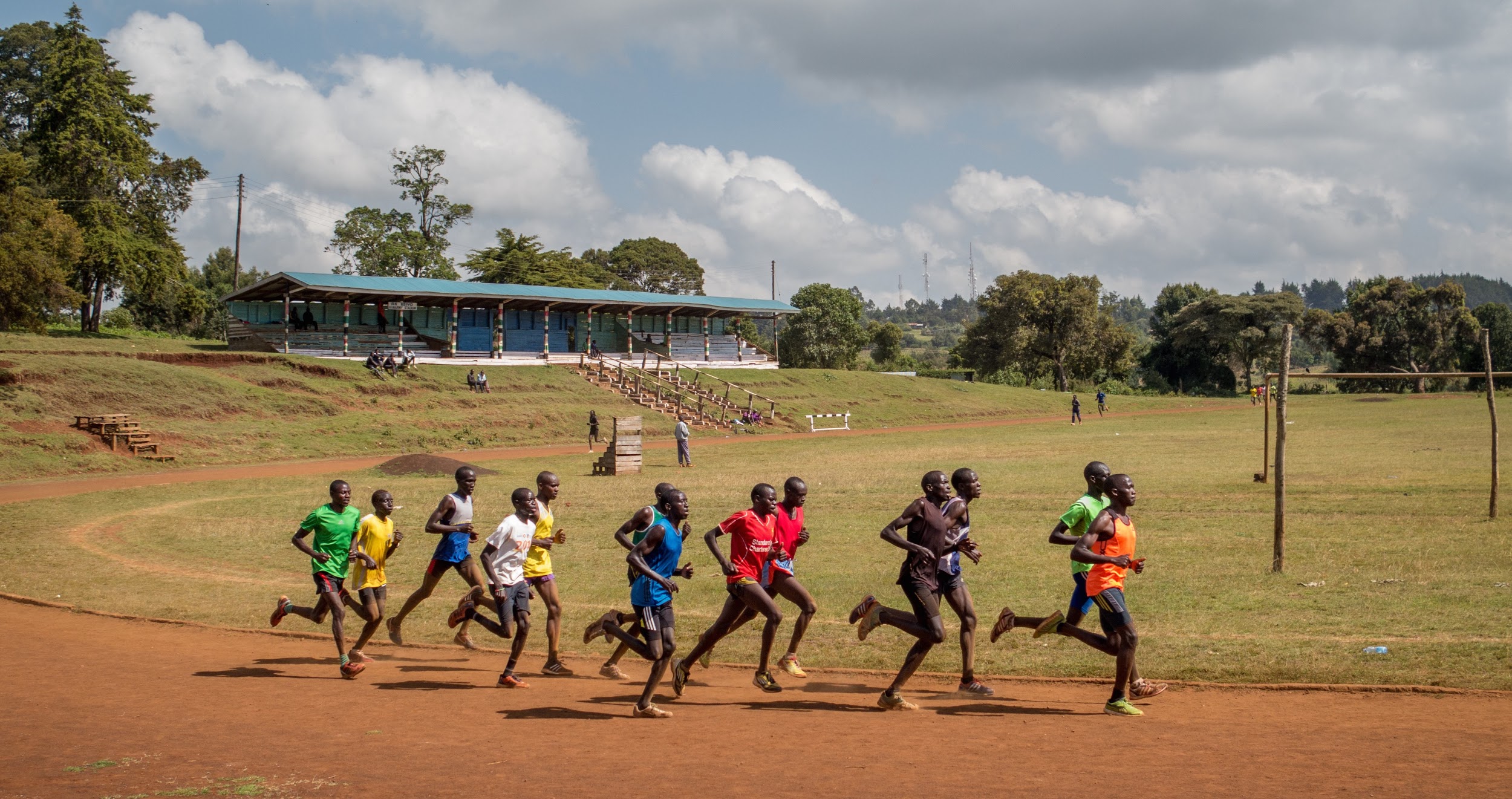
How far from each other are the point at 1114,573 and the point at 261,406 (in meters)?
41.4

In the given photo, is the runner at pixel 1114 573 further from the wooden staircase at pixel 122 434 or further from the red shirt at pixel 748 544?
the wooden staircase at pixel 122 434

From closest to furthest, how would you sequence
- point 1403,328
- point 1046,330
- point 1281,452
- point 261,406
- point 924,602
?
point 924,602
point 1281,452
point 261,406
point 1403,328
point 1046,330

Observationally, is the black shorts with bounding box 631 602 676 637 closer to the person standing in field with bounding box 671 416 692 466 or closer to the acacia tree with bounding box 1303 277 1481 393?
the person standing in field with bounding box 671 416 692 466

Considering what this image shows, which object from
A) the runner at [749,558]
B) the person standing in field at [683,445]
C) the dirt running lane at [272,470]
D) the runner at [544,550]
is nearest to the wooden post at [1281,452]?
the runner at [749,558]

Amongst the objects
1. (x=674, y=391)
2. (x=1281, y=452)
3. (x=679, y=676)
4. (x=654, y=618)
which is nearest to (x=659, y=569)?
(x=654, y=618)

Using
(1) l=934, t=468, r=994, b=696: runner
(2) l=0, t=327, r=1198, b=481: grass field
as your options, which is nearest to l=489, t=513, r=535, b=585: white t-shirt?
(1) l=934, t=468, r=994, b=696: runner

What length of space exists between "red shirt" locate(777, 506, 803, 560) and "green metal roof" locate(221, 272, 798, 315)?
5004 centimetres

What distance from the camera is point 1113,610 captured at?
27.8 ft

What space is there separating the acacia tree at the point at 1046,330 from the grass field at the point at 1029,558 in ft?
186

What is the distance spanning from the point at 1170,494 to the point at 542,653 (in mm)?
16482

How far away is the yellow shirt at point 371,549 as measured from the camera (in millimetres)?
10633

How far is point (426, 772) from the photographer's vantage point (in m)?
7.62

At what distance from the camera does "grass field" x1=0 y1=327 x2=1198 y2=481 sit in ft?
116

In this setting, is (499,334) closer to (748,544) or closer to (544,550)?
(544,550)
